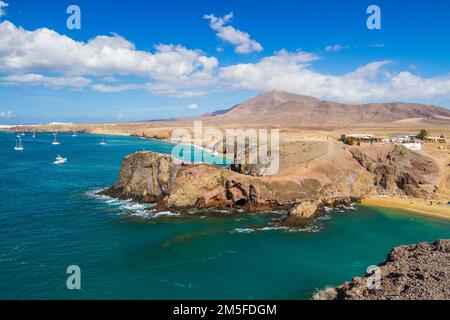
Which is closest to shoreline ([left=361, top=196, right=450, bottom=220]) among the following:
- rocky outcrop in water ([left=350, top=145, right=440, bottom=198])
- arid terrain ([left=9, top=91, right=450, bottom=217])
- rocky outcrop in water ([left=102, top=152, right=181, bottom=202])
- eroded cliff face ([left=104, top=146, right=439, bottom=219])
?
arid terrain ([left=9, top=91, right=450, bottom=217])

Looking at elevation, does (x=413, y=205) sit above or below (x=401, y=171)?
below

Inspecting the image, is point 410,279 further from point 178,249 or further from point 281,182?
point 281,182

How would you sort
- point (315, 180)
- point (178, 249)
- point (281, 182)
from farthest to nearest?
point (315, 180) < point (281, 182) < point (178, 249)

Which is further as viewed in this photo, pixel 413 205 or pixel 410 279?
pixel 413 205

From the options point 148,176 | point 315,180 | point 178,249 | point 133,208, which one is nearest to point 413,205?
point 315,180
